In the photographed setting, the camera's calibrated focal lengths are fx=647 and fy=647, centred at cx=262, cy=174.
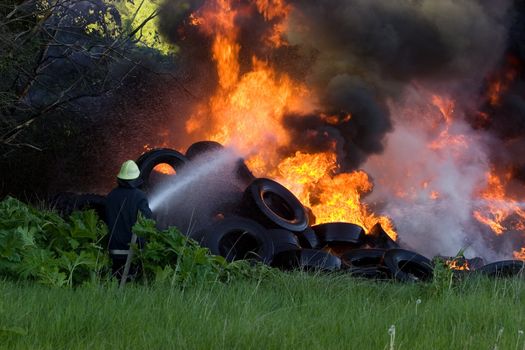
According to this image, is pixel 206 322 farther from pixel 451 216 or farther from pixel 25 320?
pixel 451 216

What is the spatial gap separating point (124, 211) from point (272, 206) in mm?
7268

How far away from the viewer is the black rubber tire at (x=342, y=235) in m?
12.6

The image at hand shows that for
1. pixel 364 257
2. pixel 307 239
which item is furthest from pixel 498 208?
pixel 364 257

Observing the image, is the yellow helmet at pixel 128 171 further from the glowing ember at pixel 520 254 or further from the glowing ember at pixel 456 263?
the glowing ember at pixel 520 254

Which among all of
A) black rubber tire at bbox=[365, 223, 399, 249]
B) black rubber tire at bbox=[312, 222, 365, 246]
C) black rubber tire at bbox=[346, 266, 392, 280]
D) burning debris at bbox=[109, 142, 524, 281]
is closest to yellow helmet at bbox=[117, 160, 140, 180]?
burning debris at bbox=[109, 142, 524, 281]

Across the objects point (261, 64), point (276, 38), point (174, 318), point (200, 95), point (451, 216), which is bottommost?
point (174, 318)

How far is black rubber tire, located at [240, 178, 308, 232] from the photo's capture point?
12.2 metres

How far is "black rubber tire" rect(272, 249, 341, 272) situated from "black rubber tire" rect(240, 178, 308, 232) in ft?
5.71

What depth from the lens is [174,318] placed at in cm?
460

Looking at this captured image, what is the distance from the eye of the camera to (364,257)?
11383 millimetres

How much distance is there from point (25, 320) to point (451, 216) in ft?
49.4

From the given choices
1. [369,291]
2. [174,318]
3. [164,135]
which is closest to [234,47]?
[164,135]

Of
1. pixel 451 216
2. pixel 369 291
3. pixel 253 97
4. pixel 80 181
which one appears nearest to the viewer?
pixel 369 291

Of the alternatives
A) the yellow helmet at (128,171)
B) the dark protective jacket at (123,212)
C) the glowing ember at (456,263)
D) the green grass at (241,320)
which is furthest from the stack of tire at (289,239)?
the green grass at (241,320)
